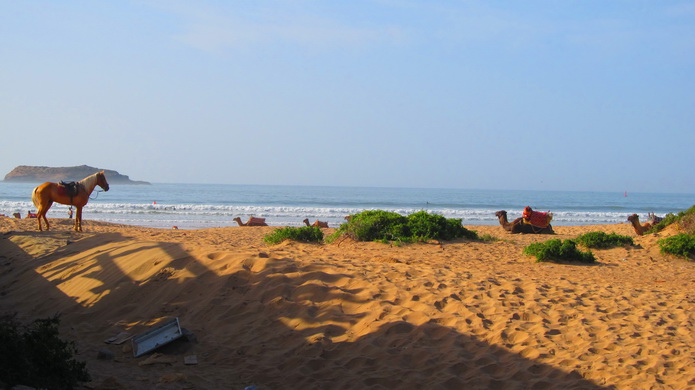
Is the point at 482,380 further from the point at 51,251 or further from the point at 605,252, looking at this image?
the point at 605,252

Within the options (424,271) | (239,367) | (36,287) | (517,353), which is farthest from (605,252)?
(36,287)

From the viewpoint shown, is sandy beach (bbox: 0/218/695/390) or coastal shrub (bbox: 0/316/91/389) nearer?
coastal shrub (bbox: 0/316/91/389)

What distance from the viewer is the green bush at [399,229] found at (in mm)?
13906

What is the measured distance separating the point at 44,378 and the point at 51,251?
6.40 m

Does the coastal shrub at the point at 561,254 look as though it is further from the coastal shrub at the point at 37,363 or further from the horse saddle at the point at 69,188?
the horse saddle at the point at 69,188

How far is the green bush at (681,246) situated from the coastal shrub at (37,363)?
12187mm

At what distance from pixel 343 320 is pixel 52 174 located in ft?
313

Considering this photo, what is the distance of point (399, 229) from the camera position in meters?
14.0

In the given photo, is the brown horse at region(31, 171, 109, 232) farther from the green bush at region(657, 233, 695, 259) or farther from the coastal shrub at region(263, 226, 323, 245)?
the green bush at region(657, 233, 695, 259)

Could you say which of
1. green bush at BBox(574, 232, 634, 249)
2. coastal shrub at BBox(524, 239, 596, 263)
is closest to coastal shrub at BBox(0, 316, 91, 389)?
coastal shrub at BBox(524, 239, 596, 263)

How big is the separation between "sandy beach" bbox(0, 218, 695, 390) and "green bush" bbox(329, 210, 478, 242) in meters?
4.28

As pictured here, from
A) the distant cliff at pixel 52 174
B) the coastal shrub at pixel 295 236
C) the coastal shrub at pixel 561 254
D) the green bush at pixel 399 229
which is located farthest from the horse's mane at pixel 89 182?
the distant cliff at pixel 52 174

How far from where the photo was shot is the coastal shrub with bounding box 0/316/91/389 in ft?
12.4

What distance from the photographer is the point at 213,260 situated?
7844 mm
